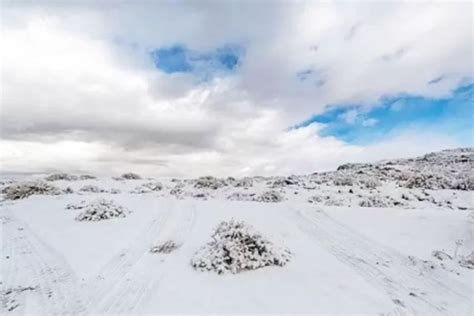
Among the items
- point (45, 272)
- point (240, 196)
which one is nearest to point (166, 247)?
point (45, 272)

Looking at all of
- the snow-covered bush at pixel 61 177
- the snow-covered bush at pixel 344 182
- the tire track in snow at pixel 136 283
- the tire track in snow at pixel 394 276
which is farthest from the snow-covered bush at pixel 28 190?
the snow-covered bush at pixel 344 182

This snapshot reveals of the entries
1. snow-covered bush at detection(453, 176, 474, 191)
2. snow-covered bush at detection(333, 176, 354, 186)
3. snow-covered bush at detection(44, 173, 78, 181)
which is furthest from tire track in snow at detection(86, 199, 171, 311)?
snow-covered bush at detection(44, 173, 78, 181)

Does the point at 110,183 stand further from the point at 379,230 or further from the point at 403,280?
the point at 403,280

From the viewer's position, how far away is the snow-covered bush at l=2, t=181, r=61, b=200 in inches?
695

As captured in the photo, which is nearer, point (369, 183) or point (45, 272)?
point (45, 272)

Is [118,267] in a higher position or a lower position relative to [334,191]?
lower

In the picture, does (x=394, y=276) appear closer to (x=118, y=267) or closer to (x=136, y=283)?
(x=136, y=283)

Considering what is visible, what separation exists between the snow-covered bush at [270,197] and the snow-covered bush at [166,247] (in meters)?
7.82

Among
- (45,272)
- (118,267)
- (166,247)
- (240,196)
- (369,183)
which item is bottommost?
(45,272)

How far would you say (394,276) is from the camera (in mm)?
6430

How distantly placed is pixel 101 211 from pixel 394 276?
9.07m

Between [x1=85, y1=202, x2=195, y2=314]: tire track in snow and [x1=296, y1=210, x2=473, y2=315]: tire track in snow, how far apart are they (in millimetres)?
3783

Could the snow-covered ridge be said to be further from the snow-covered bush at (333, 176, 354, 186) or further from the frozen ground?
the frozen ground

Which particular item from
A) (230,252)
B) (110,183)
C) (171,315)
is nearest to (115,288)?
(171,315)
